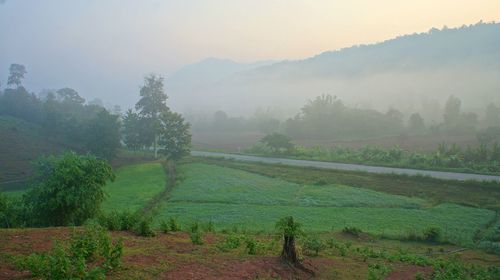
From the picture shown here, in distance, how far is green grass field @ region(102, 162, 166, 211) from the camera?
40969 millimetres

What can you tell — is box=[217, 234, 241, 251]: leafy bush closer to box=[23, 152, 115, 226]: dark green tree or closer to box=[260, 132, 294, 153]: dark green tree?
box=[23, 152, 115, 226]: dark green tree

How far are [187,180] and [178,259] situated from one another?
37.8m

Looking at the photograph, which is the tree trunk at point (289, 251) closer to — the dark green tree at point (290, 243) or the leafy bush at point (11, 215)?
the dark green tree at point (290, 243)

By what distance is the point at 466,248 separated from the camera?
85.0ft

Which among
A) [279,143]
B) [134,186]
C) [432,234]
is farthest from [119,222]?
[279,143]

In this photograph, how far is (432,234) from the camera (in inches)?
1085

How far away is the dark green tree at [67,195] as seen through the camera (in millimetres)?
24062

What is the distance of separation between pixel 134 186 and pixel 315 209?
25252 mm

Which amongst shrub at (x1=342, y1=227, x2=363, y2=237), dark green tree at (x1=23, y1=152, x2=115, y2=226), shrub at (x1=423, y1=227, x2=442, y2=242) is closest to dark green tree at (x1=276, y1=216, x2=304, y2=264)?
shrub at (x1=342, y1=227, x2=363, y2=237)

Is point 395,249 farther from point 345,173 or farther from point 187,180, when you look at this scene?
point 187,180

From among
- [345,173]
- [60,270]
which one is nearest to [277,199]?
[345,173]

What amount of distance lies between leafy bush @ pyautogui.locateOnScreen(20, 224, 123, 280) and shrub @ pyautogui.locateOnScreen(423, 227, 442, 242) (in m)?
22.6

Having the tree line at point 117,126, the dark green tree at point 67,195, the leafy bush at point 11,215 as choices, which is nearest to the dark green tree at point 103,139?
the tree line at point 117,126

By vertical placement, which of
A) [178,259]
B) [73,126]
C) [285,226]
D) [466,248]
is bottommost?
[466,248]
